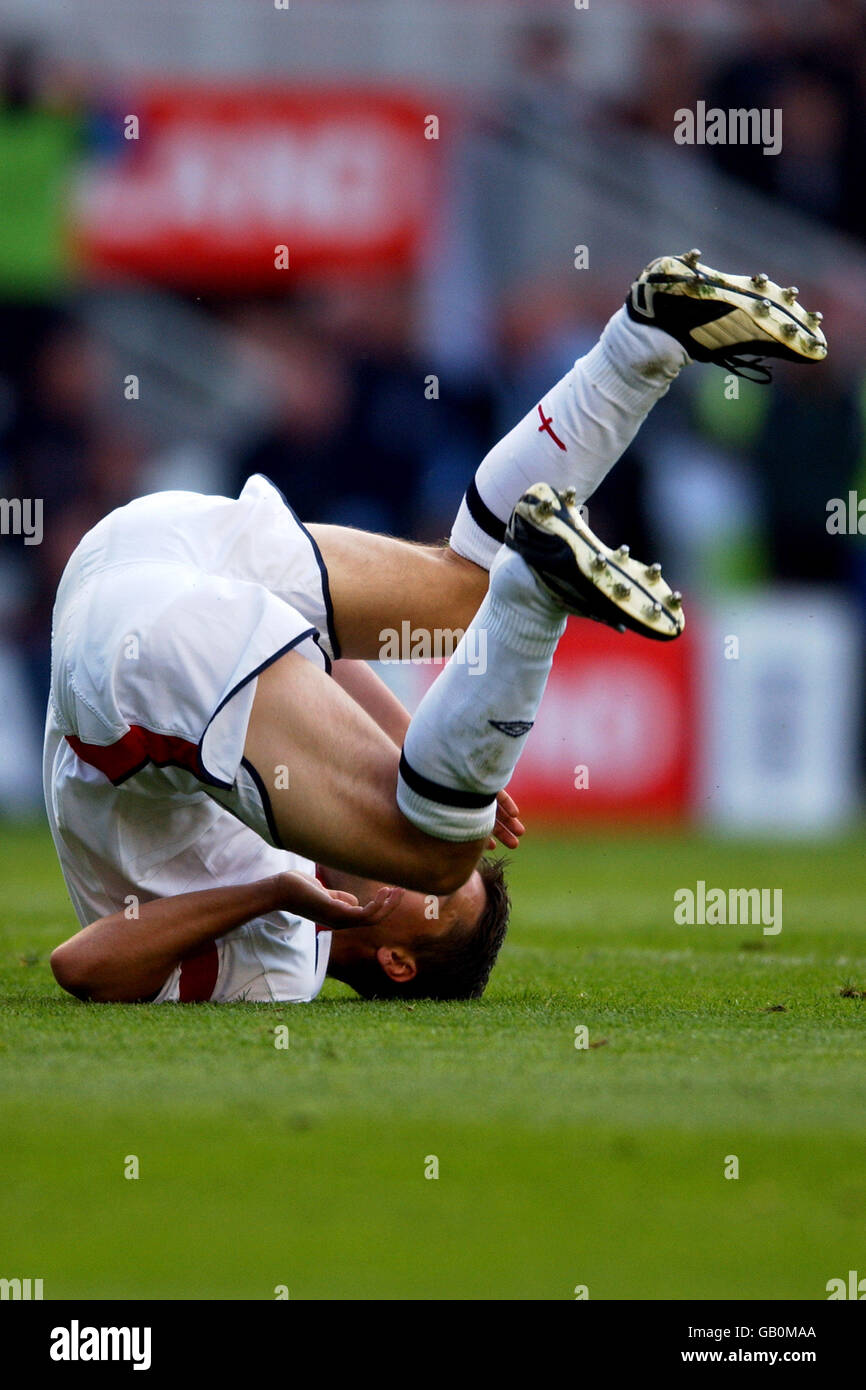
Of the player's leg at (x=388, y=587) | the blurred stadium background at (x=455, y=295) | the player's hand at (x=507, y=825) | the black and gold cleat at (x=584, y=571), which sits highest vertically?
the blurred stadium background at (x=455, y=295)

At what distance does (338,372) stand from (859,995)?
27.7ft

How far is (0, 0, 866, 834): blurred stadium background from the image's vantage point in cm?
1127

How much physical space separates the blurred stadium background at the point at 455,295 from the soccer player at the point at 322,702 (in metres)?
6.60

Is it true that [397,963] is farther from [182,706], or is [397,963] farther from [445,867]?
[182,706]

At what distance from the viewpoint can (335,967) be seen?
4.57m

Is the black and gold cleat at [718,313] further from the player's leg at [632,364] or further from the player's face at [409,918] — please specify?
the player's face at [409,918]

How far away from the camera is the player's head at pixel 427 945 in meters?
4.38

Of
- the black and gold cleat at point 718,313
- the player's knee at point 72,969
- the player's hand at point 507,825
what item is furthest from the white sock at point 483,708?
the player's knee at point 72,969

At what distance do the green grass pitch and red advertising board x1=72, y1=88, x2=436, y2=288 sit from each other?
30.8ft

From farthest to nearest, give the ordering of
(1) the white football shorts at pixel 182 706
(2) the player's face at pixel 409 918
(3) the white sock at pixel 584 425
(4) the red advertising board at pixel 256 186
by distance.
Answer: (4) the red advertising board at pixel 256 186 → (2) the player's face at pixel 409 918 → (3) the white sock at pixel 584 425 → (1) the white football shorts at pixel 182 706

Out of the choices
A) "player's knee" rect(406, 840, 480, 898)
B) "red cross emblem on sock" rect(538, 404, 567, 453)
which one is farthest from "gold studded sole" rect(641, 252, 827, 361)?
"player's knee" rect(406, 840, 480, 898)

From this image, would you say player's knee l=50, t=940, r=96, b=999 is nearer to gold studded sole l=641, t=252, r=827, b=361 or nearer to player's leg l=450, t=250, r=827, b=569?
player's leg l=450, t=250, r=827, b=569
